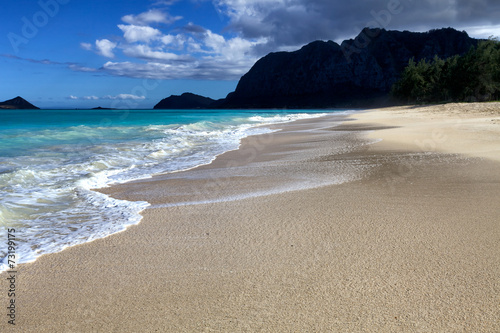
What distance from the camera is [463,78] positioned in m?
44.8

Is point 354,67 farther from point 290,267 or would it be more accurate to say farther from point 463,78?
point 290,267

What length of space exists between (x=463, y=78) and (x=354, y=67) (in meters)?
126

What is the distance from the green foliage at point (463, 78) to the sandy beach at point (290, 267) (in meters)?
44.0

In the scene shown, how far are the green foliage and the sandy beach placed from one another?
43971 millimetres

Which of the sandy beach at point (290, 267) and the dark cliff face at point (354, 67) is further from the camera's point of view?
the dark cliff face at point (354, 67)

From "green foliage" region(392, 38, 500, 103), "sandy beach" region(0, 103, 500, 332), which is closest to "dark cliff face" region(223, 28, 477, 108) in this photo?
"green foliage" region(392, 38, 500, 103)

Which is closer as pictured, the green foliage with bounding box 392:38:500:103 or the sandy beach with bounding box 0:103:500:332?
the sandy beach with bounding box 0:103:500:332

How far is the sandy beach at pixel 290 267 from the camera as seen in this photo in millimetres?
2182

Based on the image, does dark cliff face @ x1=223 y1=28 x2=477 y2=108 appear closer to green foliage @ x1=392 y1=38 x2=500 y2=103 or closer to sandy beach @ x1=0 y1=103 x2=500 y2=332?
green foliage @ x1=392 y1=38 x2=500 y2=103

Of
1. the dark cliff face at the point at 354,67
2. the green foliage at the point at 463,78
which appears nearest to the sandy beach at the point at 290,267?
the green foliage at the point at 463,78

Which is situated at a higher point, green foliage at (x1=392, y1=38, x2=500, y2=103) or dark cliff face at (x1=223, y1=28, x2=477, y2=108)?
dark cliff face at (x1=223, y1=28, x2=477, y2=108)

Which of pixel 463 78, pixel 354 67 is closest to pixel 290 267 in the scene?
pixel 463 78

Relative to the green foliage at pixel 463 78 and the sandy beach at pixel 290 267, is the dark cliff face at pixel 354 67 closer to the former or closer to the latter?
the green foliage at pixel 463 78

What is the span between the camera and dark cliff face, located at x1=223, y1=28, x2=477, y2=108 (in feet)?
482
